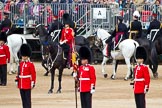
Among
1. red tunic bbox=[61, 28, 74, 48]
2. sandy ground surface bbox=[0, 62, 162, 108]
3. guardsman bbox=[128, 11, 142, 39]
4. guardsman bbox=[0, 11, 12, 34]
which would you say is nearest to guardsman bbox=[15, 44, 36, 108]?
sandy ground surface bbox=[0, 62, 162, 108]

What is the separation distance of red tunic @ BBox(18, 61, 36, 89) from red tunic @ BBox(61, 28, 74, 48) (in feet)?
25.5

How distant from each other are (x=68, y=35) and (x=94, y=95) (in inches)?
143

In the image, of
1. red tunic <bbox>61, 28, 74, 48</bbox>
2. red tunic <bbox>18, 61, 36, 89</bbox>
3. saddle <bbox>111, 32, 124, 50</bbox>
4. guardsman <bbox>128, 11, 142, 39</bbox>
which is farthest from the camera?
guardsman <bbox>128, 11, 142, 39</bbox>

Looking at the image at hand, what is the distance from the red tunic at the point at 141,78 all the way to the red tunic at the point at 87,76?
1013mm

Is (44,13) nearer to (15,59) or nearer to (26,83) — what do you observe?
(15,59)

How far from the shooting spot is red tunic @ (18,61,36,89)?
18.4 metres

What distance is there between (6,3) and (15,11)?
66cm

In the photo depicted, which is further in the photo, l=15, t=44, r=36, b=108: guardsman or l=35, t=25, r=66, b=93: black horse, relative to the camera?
l=35, t=25, r=66, b=93: black horse

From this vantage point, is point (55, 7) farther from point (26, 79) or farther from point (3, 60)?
point (26, 79)

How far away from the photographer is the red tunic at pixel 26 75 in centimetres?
1841

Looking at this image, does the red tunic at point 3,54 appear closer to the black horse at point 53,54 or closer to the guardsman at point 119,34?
the black horse at point 53,54

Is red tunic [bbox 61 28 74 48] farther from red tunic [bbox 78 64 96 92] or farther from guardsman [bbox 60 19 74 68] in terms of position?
red tunic [bbox 78 64 96 92]

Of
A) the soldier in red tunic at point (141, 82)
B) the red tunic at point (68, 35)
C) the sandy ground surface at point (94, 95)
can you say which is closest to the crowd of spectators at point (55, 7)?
the sandy ground surface at point (94, 95)

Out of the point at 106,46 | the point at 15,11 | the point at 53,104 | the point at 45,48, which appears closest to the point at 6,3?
the point at 15,11
